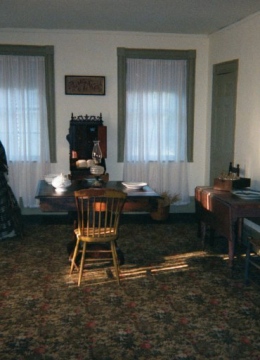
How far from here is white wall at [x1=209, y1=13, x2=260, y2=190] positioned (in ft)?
18.7

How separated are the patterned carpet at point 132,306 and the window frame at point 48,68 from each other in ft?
6.69

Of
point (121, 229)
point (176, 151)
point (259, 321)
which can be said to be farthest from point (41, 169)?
point (259, 321)

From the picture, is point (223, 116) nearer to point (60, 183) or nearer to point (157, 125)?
point (157, 125)

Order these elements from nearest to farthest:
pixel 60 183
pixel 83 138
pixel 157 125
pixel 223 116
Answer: pixel 60 183
pixel 223 116
pixel 83 138
pixel 157 125

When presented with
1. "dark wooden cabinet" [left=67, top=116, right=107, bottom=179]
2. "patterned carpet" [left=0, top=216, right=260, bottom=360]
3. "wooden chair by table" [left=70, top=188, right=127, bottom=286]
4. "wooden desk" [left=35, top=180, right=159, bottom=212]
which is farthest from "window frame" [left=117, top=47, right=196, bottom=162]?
"wooden chair by table" [left=70, top=188, right=127, bottom=286]

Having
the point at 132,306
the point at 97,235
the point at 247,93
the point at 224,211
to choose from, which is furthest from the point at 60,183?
the point at 247,93

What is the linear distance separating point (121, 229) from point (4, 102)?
266cm

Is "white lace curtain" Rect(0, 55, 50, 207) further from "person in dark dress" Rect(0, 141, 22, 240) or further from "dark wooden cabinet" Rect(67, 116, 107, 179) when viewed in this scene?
"person in dark dress" Rect(0, 141, 22, 240)

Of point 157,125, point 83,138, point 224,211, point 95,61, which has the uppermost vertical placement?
point 95,61

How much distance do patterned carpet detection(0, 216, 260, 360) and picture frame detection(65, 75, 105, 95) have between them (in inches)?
102

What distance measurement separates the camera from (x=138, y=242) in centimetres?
590

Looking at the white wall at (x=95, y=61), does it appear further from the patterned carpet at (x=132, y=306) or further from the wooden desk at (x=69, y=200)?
the wooden desk at (x=69, y=200)

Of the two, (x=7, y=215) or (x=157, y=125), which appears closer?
(x=7, y=215)

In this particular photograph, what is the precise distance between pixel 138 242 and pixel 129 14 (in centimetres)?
296
